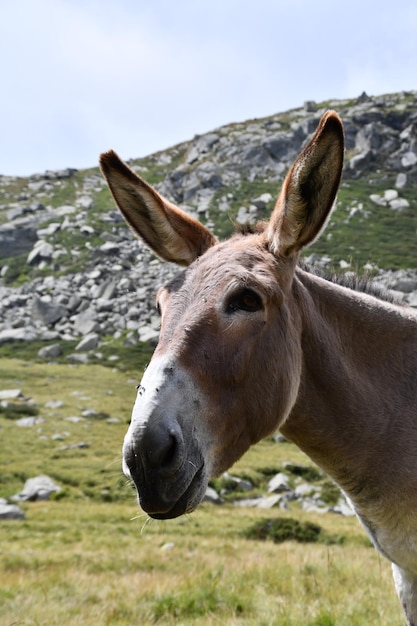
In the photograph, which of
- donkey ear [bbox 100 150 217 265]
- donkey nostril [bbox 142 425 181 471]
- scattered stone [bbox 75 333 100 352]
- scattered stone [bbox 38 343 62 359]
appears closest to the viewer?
donkey nostril [bbox 142 425 181 471]

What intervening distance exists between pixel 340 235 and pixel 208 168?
129 ft

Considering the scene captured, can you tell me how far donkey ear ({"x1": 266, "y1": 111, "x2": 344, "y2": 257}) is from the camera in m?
3.27

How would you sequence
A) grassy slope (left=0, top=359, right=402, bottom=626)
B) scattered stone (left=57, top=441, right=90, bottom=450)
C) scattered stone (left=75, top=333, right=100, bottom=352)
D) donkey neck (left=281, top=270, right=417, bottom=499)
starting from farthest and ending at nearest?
scattered stone (left=75, top=333, right=100, bottom=352)
scattered stone (left=57, top=441, right=90, bottom=450)
grassy slope (left=0, top=359, right=402, bottom=626)
donkey neck (left=281, top=270, right=417, bottom=499)

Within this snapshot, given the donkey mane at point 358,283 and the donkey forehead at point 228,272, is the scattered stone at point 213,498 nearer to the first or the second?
the donkey mane at point 358,283

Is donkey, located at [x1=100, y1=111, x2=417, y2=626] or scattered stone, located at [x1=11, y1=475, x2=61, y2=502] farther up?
donkey, located at [x1=100, y1=111, x2=417, y2=626]

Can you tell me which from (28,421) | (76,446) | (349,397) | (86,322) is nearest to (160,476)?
(349,397)

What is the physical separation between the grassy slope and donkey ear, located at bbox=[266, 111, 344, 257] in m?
2.01

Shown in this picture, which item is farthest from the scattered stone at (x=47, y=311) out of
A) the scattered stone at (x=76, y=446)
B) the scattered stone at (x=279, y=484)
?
the scattered stone at (x=279, y=484)

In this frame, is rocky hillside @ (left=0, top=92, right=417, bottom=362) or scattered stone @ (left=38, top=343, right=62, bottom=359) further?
rocky hillside @ (left=0, top=92, right=417, bottom=362)

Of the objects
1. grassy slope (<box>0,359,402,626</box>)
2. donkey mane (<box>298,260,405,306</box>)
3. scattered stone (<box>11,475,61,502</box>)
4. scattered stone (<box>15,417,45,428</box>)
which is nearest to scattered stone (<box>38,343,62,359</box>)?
scattered stone (<box>15,417,45,428</box>)

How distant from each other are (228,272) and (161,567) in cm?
1025

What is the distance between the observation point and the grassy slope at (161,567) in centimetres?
647

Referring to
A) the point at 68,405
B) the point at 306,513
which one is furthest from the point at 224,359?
the point at 68,405

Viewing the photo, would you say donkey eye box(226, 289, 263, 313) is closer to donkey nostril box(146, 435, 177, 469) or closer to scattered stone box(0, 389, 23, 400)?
donkey nostril box(146, 435, 177, 469)
